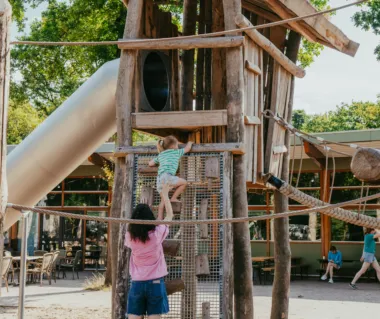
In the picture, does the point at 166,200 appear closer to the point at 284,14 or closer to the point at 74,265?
the point at 284,14

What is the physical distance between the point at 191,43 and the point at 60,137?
9.81ft

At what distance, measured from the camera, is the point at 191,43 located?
8.50m

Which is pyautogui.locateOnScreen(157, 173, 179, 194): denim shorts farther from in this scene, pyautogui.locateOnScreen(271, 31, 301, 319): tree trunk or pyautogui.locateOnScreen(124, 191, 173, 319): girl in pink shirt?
pyautogui.locateOnScreen(271, 31, 301, 319): tree trunk

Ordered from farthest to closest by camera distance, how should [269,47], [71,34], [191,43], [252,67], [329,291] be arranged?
[71,34] → [329,291] → [269,47] → [252,67] → [191,43]

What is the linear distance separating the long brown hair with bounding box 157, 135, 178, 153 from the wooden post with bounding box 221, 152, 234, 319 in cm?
62

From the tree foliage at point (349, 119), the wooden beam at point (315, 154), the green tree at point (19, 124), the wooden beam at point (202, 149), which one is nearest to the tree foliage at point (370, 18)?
the wooden beam at point (315, 154)

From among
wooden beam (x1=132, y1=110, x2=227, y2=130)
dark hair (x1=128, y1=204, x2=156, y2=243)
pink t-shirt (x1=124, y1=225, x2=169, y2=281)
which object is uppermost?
wooden beam (x1=132, y1=110, x2=227, y2=130)

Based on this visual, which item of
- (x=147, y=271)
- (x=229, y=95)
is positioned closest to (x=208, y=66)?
(x=229, y=95)

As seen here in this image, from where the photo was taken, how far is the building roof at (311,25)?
9.65 metres

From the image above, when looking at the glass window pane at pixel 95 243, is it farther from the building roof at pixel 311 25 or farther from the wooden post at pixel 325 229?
the building roof at pixel 311 25

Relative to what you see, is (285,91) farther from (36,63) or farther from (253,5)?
(36,63)

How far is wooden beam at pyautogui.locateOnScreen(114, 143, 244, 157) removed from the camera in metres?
8.05

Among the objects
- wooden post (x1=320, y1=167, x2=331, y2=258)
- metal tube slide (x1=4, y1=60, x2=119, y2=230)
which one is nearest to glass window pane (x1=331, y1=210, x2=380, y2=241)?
wooden post (x1=320, y1=167, x2=331, y2=258)

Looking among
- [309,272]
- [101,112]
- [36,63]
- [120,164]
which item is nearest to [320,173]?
[309,272]
